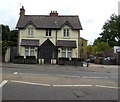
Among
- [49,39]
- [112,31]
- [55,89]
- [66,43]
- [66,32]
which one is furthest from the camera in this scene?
[112,31]

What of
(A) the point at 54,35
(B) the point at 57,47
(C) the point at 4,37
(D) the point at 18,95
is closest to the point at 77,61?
(B) the point at 57,47

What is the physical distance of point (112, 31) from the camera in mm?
71562

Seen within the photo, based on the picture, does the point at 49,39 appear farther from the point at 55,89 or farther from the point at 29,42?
the point at 55,89

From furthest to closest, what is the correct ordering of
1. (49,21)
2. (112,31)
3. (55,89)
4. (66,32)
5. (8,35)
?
(112,31)
(8,35)
(49,21)
(66,32)
(55,89)

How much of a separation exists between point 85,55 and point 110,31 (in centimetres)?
1422

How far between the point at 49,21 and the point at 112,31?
4626 cm

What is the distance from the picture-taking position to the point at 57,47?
28781 mm

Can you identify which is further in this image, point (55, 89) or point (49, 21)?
point (49, 21)

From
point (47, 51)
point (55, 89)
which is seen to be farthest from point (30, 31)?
point (55, 89)

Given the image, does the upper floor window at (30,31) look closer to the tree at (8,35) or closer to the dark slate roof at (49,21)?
the dark slate roof at (49,21)

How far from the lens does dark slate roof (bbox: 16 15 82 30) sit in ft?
97.1

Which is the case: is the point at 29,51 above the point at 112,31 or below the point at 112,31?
below

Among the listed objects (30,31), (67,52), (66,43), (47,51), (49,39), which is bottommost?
(67,52)

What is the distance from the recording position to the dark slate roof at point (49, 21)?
29.6m
